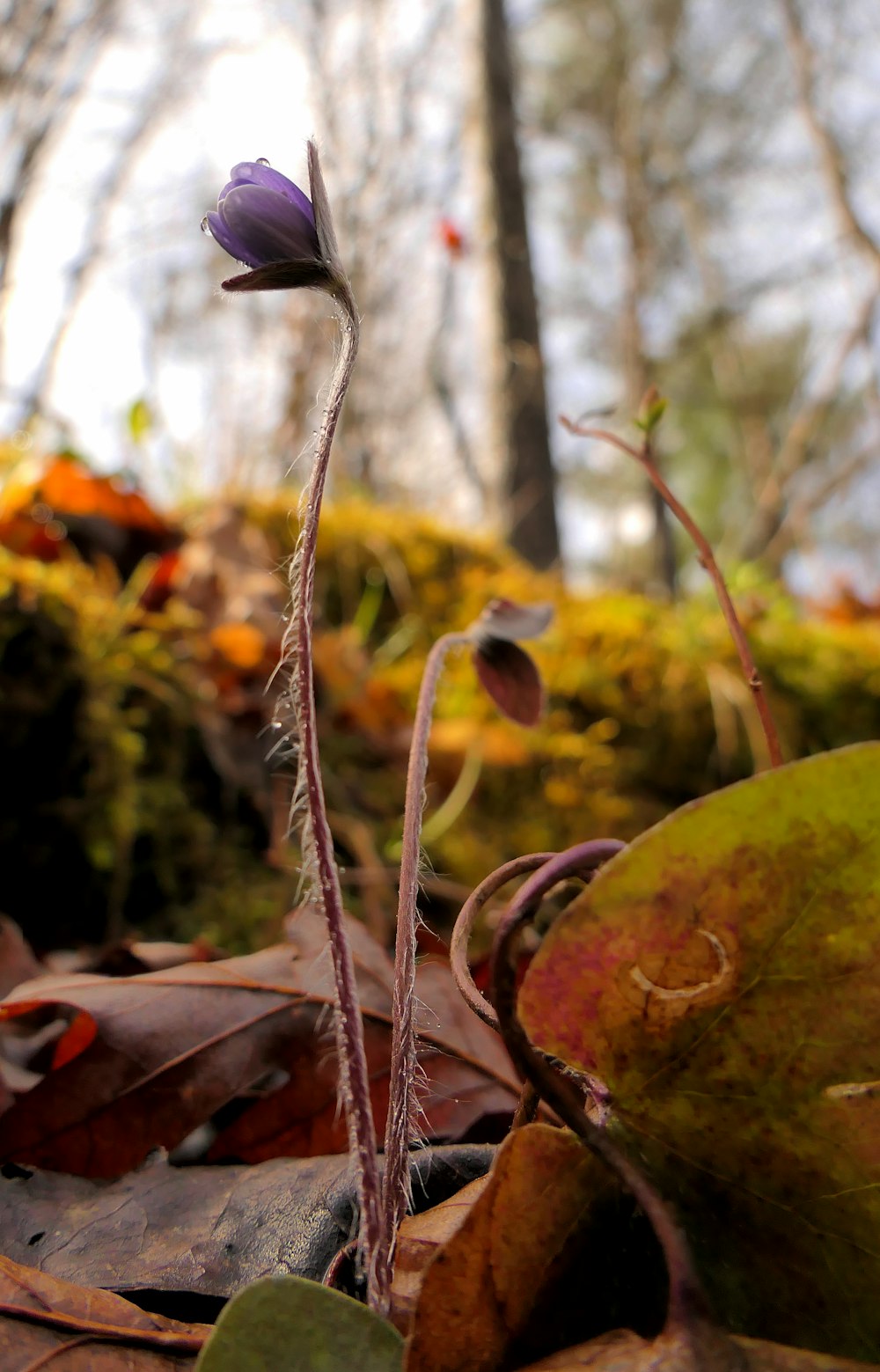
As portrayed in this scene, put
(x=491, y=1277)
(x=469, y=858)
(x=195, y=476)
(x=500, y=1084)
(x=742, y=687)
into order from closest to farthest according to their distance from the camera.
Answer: (x=491, y=1277), (x=500, y=1084), (x=469, y=858), (x=742, y=687), (x=195, y=476)

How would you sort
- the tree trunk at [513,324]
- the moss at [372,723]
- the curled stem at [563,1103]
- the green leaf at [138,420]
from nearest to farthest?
the curled stem at [563,1103] → the moss at [372,723] → the green leaf at [138,420] → the tree trunk at [513,324]

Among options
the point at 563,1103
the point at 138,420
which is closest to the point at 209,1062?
the point at 563,1103

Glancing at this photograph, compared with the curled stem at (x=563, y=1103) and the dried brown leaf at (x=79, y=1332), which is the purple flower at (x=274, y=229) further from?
the dried brown leaf at (x=79, y=1332)

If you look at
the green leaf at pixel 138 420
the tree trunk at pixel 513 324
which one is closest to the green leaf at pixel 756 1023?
the green leaf at pixel 138 420

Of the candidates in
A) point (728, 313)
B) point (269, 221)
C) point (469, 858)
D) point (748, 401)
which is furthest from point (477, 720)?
point (748, 401)

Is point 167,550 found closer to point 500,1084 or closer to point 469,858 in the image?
point 469,858

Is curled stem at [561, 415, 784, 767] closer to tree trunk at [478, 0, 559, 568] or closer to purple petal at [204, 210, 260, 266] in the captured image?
purple petal at [204, 210, 260, 266]

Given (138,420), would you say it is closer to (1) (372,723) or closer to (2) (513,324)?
(1) (372,723)
